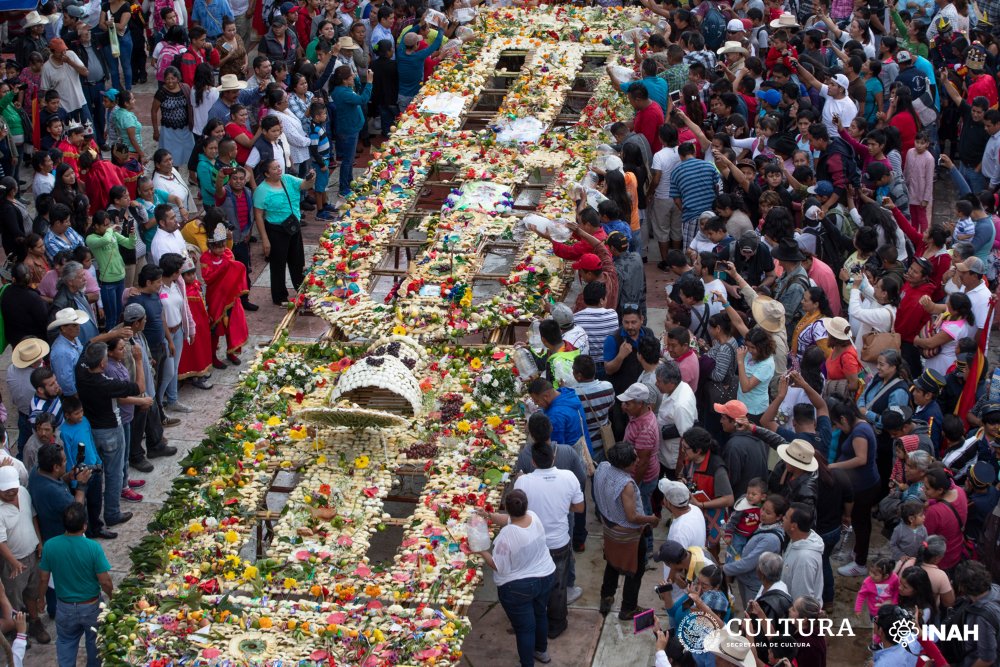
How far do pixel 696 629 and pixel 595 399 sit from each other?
2.64 m

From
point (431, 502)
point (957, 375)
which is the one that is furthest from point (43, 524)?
point (957, 375)

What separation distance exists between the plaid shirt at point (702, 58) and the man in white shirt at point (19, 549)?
9.69 m

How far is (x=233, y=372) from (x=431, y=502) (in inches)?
167

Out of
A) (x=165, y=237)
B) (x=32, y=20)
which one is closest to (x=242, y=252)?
(x=165, y=237)

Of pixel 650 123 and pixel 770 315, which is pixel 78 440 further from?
pixel 650 123

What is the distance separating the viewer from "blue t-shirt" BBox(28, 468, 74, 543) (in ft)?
32.5

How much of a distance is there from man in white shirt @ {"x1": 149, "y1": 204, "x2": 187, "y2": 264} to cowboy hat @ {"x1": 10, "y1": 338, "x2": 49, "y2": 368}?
195cm

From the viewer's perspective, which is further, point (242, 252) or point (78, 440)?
point (242, 252)

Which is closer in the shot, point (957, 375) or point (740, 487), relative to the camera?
point (740, 487)

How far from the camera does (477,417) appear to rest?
10.8 m

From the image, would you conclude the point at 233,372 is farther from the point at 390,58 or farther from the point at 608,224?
the point at 390,58

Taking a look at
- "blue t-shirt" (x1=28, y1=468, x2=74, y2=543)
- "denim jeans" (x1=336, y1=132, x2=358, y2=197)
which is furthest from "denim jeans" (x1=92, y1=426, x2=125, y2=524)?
"denim jeans" (x1=336, y1=132, x2=358, y2=197)

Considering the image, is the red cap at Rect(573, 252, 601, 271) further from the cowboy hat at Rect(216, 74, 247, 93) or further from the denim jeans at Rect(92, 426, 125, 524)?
the cowboy hat at Rect(216, 74, 247, 93)

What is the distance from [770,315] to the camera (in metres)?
11.1
